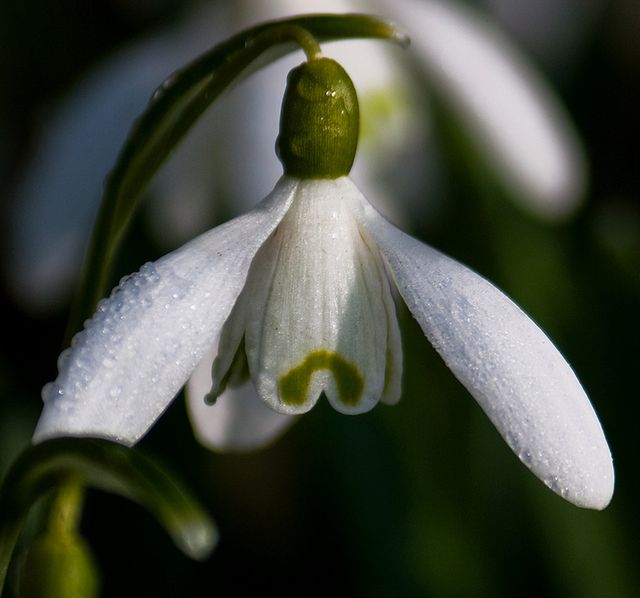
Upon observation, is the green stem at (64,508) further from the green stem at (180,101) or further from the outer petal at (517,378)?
the outer petal at (517,378)

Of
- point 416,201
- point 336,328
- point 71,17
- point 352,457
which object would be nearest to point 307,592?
point 352,457

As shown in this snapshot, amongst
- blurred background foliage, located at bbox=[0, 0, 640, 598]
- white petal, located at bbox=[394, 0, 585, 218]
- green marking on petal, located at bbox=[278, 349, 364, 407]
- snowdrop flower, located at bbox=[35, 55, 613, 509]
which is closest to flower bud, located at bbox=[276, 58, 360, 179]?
snowdrop flower, located at bbox=[35, 55, 613, 509]

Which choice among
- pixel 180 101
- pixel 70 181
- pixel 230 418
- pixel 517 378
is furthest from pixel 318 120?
pixel 70 181

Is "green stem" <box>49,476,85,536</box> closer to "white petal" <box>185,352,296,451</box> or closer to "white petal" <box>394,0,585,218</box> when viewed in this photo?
"white petal" <box>185,352,296,451</box>

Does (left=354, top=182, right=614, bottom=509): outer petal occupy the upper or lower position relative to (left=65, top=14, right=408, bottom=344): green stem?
lower

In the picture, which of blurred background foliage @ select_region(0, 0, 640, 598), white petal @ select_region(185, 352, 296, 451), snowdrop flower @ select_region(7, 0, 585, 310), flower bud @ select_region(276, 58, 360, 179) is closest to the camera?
flower bud @ select_region(276, 58, 360, 179)

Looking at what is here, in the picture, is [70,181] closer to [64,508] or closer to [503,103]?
[503,103]

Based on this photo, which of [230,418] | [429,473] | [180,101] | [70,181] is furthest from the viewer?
[70,181]
